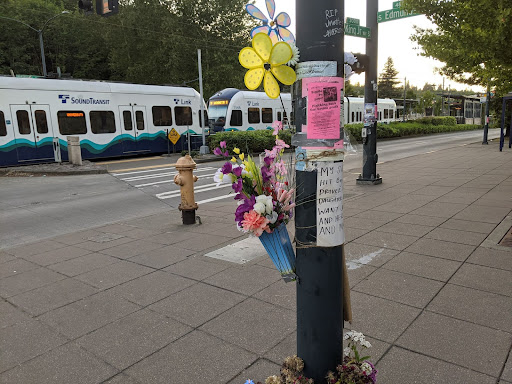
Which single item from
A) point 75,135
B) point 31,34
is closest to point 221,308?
point 75,135

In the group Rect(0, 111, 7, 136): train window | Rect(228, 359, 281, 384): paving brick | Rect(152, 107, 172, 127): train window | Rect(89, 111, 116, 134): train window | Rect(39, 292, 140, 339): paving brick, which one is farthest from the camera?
Rect(152, 107, 172, 127): train window

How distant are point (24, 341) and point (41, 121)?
15.3 m

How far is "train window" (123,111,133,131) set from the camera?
19.0 m

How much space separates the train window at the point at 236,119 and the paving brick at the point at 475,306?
71.3ft

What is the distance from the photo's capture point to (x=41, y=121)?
53.9 feet

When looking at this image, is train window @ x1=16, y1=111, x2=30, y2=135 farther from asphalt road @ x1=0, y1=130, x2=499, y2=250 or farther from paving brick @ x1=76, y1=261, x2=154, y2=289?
paving brick @ x1=76, y1=261, x2=154, y2=289

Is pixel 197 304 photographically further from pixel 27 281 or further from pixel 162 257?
pixel 27 281

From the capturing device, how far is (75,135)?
1759 centimetres

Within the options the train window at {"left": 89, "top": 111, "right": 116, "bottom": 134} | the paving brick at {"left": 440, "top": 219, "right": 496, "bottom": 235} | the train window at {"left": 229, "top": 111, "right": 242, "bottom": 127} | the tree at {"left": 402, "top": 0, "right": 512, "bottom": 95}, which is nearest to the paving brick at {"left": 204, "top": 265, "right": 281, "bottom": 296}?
the paving brick at {"left": 440, "top": 219, "right": 496, "bottom": 235}

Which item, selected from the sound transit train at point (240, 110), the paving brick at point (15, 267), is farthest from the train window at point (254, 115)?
the paving brick at point (15, 267)

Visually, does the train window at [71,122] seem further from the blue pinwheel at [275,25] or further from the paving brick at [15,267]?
the blue pinwheel at [275,25]

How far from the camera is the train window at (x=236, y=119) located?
2480 cm

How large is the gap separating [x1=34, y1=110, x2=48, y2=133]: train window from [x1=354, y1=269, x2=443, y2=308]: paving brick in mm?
16078

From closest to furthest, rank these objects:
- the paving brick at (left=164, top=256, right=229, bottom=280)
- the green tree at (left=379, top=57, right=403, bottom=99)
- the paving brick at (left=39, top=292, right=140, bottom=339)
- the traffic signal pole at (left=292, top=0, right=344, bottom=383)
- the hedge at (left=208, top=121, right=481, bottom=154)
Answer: the traffic signal pole at (left=292, top=0, right=344, bottom=383)
the paving brick at (left=39, top=292, right=140, bottom=339)
the paving brick at (left=164, top=256, right=229, bottom=280)
the hedge at (left=208, top=121, right=481, bottom=154)
the green tree at (left=379, top=57, right=403, bottom=99)
